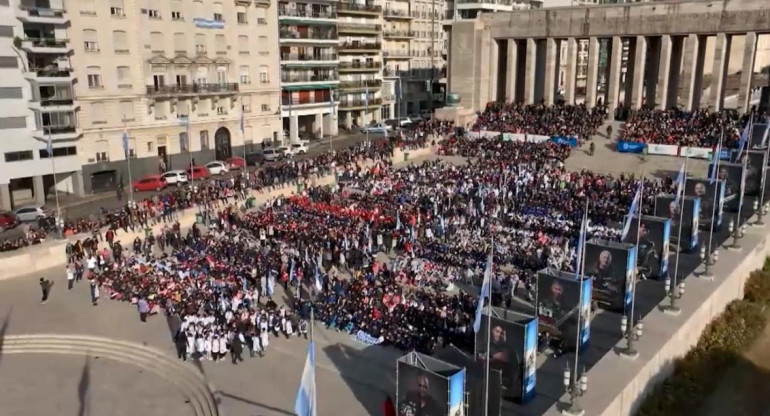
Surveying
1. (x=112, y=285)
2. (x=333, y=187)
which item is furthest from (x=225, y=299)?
(x=333, y=187)

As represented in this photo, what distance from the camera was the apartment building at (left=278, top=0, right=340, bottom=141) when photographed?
2515 inches

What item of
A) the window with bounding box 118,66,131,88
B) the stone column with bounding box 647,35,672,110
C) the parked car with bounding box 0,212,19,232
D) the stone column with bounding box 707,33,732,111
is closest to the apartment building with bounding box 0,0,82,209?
the window with bounding box 118,66,131,88

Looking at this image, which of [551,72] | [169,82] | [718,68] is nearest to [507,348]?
[169,82]

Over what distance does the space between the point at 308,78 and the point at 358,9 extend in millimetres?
11142

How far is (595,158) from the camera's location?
4894cm

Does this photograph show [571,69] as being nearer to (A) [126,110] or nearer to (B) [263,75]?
(B) [263,75]

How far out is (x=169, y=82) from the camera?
5316 centimetres

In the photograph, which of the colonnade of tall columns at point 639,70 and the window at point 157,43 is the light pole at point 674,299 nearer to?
the colonnade of tall columns at point 639,70

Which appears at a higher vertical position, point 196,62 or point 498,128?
point 196,62

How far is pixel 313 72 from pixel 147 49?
1895 cm

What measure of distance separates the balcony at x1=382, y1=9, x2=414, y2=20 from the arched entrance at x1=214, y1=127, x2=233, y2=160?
91.6 ft

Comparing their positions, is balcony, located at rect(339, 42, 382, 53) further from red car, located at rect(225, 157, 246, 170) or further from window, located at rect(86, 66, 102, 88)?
window, located at rect(86, 66, 102, 88)

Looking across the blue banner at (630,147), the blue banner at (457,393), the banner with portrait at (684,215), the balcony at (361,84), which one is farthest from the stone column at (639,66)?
the blue banner at (457,393)

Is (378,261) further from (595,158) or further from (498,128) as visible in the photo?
(498,128)
